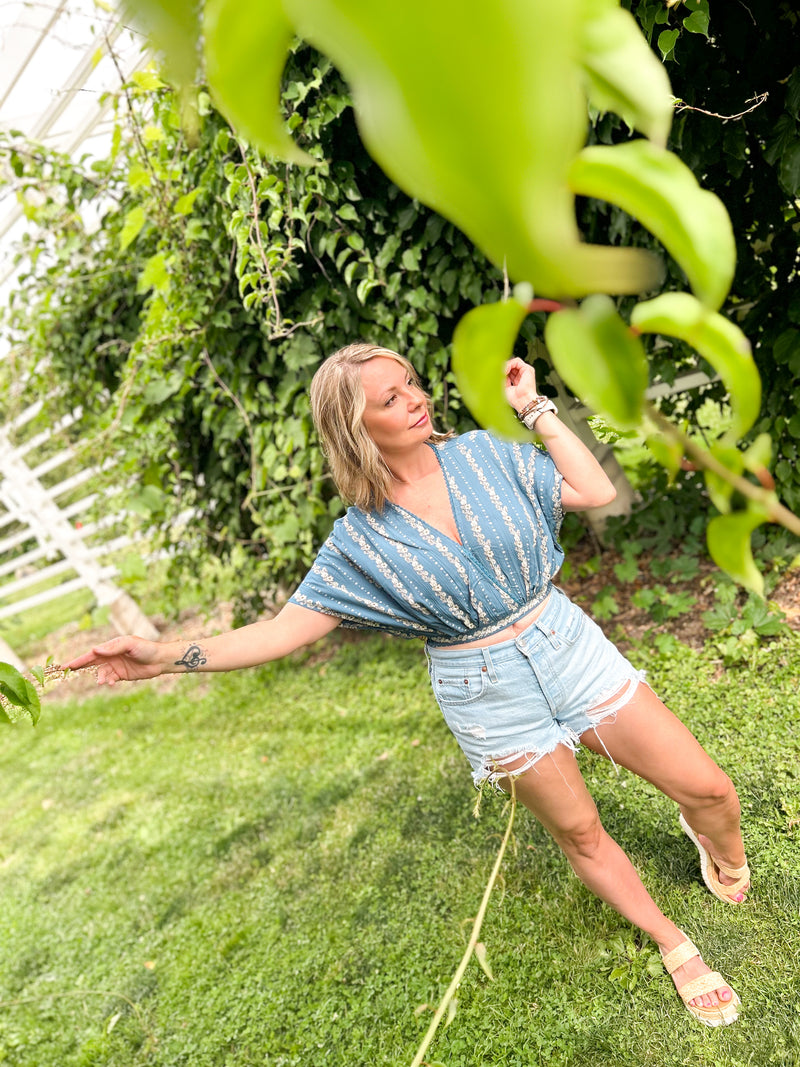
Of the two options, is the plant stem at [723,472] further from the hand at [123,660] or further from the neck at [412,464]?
the neck at [412,464]

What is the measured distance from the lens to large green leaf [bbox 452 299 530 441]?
239 millimetres

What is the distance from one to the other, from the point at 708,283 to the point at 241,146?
9.94 ft

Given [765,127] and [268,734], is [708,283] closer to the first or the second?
[765,127]

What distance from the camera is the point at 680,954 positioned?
2.01 metres

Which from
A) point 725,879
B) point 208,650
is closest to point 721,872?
point 725,879

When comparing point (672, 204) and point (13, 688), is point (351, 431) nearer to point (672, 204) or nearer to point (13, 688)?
point (13, 688)

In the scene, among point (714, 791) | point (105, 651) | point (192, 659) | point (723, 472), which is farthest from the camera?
point (714, 791)

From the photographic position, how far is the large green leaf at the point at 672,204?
0.24m

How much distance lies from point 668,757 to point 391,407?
1015 mm

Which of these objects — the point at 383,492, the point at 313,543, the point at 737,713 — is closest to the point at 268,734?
the point at 313,543

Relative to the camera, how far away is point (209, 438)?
4.61m

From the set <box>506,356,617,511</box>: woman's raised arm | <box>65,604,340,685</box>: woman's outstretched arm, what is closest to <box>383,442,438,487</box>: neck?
<box>506,356,617,511</box>: woman's raised arm

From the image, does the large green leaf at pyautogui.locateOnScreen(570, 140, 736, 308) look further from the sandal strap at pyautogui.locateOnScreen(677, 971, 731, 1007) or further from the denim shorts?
the sandal strap at pyautogui.locateOnScreen(677, 971, 731, 1007)

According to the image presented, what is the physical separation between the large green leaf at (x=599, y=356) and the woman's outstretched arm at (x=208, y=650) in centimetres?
148
